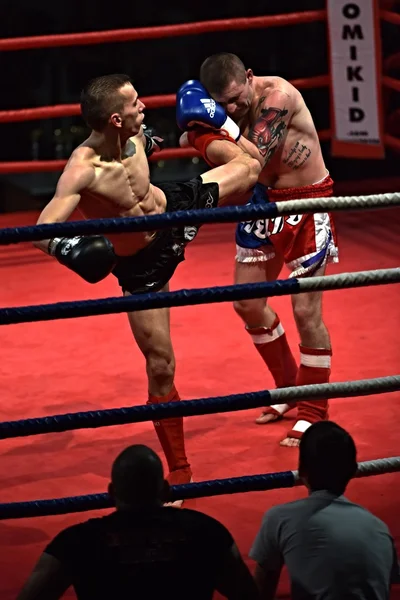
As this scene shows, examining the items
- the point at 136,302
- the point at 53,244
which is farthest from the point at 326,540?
the point at 53,244

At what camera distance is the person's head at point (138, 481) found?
6.89 feet

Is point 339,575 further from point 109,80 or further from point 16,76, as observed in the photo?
point 16,76

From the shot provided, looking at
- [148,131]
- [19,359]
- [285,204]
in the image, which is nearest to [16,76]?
[19,359]

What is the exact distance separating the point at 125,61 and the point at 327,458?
4.88 metres

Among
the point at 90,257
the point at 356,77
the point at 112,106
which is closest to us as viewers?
the point at 90,257

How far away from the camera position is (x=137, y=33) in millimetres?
5785

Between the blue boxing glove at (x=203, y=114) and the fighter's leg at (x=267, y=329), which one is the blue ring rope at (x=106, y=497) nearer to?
the blue boxing glove at (x=203, y=114)

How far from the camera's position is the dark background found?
21.7 feet

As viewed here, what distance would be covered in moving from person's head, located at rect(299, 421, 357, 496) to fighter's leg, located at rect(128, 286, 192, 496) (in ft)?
3.81

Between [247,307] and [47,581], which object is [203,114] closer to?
[247,307]

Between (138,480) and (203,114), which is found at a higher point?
(203,114)

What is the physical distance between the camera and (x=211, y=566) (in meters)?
2.10

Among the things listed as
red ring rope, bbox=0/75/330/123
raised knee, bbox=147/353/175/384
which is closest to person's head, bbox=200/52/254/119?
raised knee, bbox=147/353/175/384

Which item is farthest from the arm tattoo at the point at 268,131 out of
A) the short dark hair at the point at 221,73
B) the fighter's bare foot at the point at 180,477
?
the fighter's bare foot at the point at 180,477
